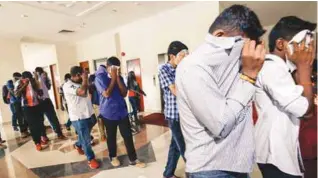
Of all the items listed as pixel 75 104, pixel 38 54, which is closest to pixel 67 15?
pixel 75 104

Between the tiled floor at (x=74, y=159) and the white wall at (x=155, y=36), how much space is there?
232 cm

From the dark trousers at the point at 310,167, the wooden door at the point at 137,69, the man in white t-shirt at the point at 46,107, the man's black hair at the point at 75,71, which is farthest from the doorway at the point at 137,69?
the dark trousers at the point at 310,167

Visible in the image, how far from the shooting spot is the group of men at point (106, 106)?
2439mm

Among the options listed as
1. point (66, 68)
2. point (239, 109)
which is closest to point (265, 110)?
point (239, 109)

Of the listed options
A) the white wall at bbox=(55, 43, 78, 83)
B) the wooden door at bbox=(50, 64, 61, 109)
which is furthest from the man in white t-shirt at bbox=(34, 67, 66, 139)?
the wooden door at bbox=(50, 64, 61, 109)

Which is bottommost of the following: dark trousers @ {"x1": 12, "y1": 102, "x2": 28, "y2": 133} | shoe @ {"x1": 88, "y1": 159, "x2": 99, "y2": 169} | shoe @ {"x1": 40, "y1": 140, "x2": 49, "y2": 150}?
shoe @ {"x1": 40, "y1": 140, "x2": 49, "y2": 150}

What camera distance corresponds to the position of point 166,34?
5695 millimetres

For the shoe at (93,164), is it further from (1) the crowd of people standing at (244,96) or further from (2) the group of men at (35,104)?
(1) the crowd of people standing at (244,96)

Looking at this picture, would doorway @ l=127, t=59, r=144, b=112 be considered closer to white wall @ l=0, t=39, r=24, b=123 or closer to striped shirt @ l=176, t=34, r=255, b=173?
white wall @ l=0, t=39, r=24, b=123

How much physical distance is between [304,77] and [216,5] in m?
4.05

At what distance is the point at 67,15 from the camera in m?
5.38

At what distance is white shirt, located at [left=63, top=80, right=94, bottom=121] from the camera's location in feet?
8.74

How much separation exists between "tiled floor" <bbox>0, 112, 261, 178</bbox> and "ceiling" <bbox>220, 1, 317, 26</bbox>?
3.29 m

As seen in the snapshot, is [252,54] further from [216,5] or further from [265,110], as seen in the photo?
[216,5]
